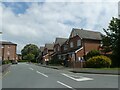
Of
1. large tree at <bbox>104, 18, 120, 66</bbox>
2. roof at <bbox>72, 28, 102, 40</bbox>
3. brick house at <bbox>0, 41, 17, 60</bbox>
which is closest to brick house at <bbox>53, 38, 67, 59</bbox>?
roof at <bbox>72, 28, 102, 40</bbox>

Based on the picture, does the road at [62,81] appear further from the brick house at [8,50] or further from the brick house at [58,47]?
the brick house at [8,50]

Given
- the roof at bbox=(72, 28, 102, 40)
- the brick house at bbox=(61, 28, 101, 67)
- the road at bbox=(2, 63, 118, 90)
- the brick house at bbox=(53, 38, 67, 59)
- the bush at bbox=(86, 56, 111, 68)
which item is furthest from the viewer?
the brick house at bbox=(53, 38, 67, 59)

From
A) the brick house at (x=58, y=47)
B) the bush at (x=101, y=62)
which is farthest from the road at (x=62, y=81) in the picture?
the brick house at (x=58, y=47)

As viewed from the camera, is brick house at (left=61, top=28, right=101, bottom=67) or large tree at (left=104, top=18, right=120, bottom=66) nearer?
large tree at (left=104, top=18, right=120, bottom=66)

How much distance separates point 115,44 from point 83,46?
14.4m

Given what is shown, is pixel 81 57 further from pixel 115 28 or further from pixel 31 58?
pixel 31 58

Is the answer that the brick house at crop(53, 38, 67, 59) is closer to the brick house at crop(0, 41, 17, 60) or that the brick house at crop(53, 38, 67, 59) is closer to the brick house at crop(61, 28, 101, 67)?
the brick house at crop(61, 28, 101, 67)

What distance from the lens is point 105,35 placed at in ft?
153

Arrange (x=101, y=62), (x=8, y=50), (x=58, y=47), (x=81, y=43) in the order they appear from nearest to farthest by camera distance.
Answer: (x=101, y=62) < (x=81, y=43) < (x=58, y=47) < (x=8, y=50)

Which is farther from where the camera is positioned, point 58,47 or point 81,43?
point 58,47

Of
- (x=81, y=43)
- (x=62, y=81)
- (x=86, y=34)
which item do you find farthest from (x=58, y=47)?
(x=62, y=81)

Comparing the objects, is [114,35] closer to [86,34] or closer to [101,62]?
[101,62]

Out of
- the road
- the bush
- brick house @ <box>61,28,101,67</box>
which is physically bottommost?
the road

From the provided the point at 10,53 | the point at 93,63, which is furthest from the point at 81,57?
the point at 10,53
